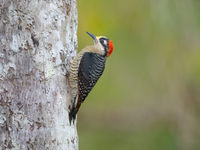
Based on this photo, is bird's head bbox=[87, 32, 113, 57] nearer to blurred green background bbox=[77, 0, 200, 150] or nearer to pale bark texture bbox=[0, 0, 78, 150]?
pale bark texture bbox=[0, 0, 78, 150]

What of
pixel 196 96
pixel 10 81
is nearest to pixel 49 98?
pixel 10 81

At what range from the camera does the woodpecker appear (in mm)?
4726

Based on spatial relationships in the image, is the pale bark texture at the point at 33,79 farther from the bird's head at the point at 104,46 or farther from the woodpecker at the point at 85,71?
A: the bird's head at the point at 104,46

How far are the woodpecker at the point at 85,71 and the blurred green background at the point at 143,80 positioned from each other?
1848 millimetres

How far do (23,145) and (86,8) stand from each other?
4934 mm

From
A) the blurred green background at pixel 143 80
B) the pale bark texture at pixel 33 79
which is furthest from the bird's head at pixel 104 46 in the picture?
the blurred green background at pixel 143 80

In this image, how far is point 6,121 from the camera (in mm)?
4066

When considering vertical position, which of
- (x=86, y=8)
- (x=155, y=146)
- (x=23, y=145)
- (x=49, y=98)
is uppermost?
(x=86, y=8)

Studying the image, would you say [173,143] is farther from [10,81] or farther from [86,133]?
[10,81]

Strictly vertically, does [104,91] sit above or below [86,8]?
below

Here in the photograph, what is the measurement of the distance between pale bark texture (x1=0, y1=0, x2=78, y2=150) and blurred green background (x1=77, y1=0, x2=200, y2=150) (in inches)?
121

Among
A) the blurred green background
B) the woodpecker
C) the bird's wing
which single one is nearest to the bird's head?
the woodpecker

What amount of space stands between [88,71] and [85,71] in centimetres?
4

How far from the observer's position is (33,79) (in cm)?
424
